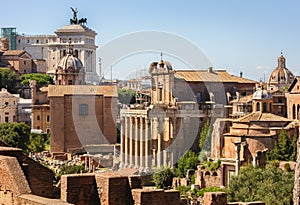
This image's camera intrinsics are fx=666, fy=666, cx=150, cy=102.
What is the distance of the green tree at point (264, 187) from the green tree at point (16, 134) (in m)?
25.1

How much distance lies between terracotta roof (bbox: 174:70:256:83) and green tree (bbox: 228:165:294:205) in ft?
89.9

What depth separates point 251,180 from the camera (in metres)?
26.2

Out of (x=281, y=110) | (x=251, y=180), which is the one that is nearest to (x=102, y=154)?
(x=281, y=110)

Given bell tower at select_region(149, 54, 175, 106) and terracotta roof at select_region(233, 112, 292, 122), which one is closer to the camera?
terracotta roof at select_region(233, 112, 292, 122)

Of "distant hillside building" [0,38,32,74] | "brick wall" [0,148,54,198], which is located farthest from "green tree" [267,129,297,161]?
"distant hillside building" [0,38,32,74]

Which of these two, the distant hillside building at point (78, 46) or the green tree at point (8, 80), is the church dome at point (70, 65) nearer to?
the green tree at point (8, 80)

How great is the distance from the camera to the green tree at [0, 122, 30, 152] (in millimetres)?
49000

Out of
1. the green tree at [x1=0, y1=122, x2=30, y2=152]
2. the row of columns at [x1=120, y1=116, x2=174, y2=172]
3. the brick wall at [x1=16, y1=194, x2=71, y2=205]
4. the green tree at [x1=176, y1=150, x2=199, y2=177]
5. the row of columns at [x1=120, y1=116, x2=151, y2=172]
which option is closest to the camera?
the brick wall at [x1=16, y1=194, x2=71, y2=205]

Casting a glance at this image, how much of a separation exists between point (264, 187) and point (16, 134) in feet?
97.7

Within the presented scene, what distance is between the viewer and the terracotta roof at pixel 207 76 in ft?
179

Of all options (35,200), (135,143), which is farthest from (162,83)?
(35,200)

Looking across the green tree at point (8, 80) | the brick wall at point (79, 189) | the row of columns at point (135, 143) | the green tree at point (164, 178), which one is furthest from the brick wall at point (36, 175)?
the green tree at point (8, 80)

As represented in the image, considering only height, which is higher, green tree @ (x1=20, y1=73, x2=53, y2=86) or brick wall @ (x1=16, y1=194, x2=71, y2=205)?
green tree @ (x1=20, y1=73, x2=53, y2=86)

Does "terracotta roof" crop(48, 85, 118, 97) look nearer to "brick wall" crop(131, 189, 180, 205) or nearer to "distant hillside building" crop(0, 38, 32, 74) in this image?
"distant hillside building" crop(0, 38, 32, 74)
